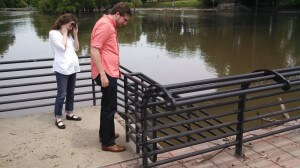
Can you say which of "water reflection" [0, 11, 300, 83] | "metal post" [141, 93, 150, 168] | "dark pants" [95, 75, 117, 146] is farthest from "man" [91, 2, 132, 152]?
"water reflection" [0, 11, 300, 83]

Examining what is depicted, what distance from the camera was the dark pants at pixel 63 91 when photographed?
16.0 feet

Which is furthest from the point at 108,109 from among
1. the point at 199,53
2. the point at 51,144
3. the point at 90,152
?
the point at 199,53

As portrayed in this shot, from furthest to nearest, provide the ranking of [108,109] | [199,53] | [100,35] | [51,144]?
[199,53]
[51,144]
[108,109]
[100,35]

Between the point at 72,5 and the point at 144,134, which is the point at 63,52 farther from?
the point at 72,5

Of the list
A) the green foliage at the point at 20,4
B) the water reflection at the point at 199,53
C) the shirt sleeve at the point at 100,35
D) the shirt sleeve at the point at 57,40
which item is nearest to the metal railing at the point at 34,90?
the shirt sleeve at the point at 57,40

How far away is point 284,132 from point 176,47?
17474 millimetres

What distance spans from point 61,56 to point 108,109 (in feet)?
4.22

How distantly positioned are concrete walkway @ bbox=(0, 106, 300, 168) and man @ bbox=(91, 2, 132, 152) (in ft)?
1.48

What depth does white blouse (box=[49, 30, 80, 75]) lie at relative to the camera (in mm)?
4742

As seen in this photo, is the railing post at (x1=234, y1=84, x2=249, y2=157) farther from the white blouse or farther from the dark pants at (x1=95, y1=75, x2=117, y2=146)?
the white blouse

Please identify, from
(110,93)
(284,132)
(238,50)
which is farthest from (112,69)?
(238,50)

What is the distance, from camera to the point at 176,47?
71.5ft

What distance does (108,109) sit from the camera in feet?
13.1

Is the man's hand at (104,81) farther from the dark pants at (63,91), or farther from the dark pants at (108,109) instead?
the dark pants at (63,91)
